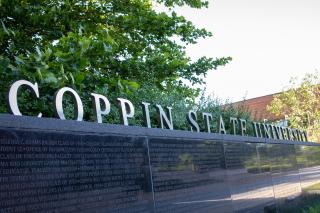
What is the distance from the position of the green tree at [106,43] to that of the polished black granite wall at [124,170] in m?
1.31

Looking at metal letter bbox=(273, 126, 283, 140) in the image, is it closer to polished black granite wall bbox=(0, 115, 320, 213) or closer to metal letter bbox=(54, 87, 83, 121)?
polished black granite wall bbox=(0, 115, 320, 213)

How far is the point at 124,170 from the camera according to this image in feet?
15.0

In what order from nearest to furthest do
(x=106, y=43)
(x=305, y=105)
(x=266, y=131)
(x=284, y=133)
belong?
1. (x=106, y=43)
2. (x=266, y=131)
3. (x=284, y=133)
4. (x=305, y=105)

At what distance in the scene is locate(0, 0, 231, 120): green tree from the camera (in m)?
6.56

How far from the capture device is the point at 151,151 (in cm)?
520

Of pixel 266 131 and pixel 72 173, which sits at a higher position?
pixel 266 131

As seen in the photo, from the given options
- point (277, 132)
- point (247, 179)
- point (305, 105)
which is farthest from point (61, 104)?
point (305, 105)

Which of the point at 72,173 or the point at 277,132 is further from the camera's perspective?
the point at 277,132

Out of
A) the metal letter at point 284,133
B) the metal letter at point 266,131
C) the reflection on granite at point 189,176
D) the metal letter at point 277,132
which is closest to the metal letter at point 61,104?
the reflection on granite at point 189,176

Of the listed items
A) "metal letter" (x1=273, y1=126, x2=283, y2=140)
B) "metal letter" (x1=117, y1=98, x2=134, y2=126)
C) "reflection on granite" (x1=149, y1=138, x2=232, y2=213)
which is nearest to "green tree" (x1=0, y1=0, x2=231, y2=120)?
"metal letter" (x1=117, y1=98, x2=134, y2=126)

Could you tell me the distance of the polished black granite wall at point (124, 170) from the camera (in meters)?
3.41

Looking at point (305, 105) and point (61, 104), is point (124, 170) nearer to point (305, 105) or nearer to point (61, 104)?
point (61, 104)

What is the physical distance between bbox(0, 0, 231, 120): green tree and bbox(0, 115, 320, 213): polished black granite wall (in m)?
1.31

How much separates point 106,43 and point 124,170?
256cm
